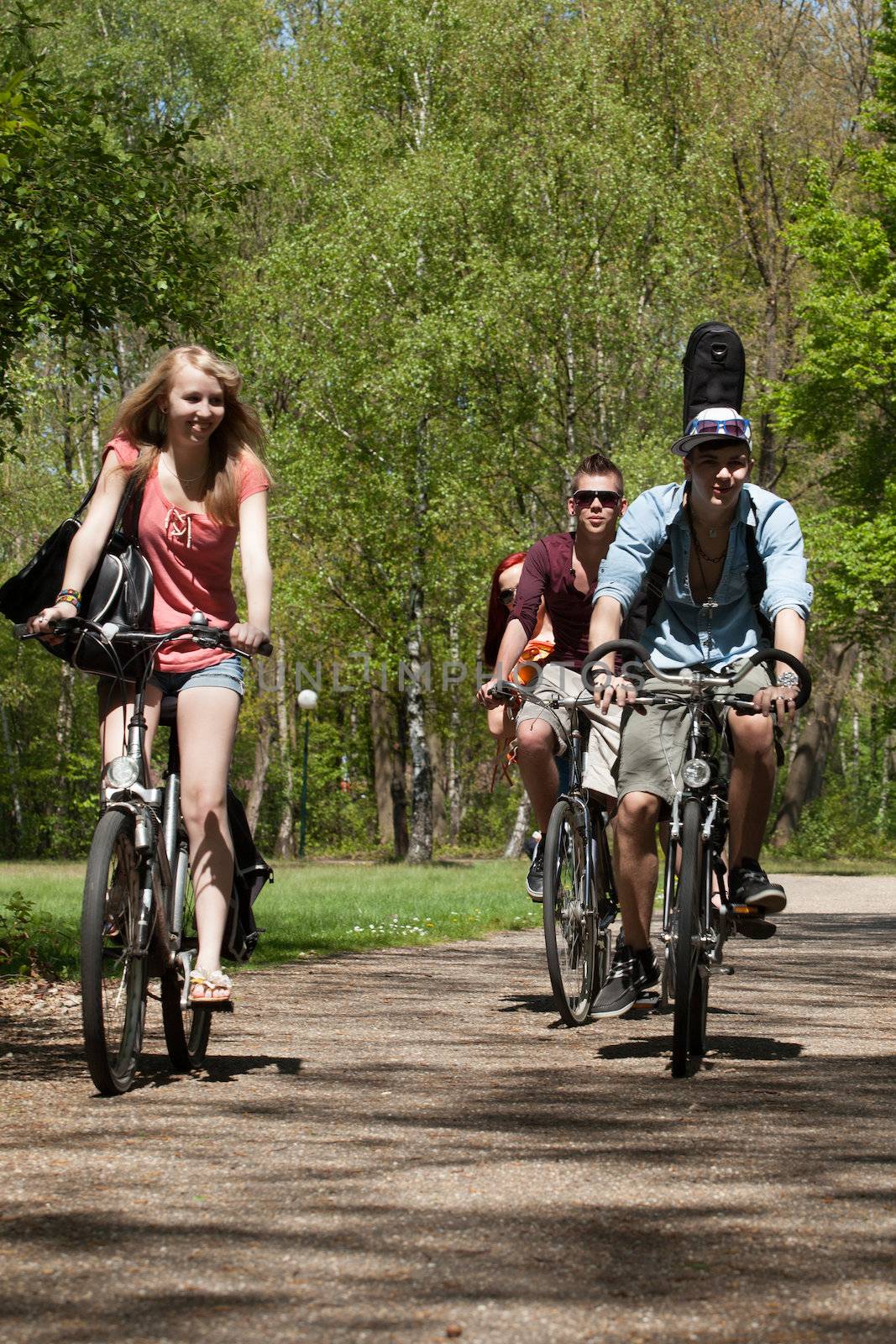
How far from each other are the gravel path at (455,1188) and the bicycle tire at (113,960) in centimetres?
15

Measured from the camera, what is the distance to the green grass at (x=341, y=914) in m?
10.0

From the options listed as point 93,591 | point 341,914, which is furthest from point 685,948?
point 341,914

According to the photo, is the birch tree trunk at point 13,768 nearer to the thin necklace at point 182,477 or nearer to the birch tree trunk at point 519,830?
the birch tree trunk at point 519,830

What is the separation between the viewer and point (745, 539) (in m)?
5.90

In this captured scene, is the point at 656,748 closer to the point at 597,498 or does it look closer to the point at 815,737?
the point at 597,498

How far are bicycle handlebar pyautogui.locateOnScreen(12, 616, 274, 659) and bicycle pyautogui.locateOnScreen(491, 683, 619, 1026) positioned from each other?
5.43ft

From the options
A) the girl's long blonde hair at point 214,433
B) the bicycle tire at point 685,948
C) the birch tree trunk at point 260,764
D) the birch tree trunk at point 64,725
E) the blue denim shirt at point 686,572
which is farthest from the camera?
the birch tree trunk at point 260,764

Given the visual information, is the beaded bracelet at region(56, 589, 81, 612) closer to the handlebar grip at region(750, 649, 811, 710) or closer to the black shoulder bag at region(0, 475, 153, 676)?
the black shoulder bag at region(0, 475, 153, 676)

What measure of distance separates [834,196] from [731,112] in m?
4.11

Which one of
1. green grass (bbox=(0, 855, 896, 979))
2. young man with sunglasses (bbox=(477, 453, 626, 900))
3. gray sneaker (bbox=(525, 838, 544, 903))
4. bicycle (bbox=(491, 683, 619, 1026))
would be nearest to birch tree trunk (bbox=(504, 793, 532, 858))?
green grass (bbox=(0, 855, 896, 979))

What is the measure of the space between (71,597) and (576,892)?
2284 mm

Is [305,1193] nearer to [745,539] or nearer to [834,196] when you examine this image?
[745,539]

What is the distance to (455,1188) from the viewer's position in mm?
3787

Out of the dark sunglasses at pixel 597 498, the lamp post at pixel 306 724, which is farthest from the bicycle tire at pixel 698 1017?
the lamp post at pixel 306 724
